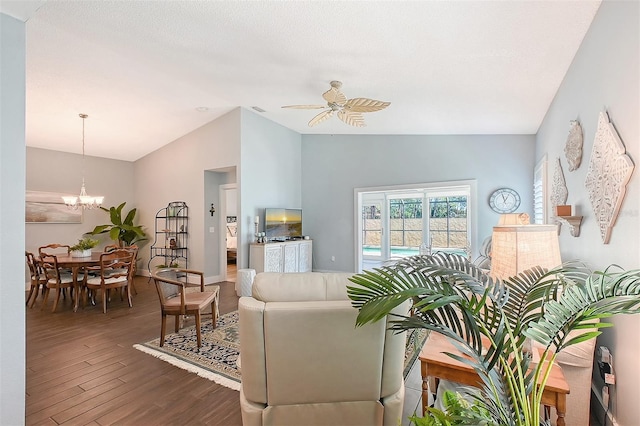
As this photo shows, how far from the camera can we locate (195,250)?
6.54m

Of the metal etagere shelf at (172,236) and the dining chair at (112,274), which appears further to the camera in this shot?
the metal etagere shelf at (172,236)

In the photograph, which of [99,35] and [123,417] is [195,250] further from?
[123,417]

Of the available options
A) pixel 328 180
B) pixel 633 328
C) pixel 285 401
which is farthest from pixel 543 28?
pixel 328 180

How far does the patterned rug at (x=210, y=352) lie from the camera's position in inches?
107

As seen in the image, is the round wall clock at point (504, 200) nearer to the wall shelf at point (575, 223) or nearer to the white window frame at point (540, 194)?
the white window frame at point (540, 194)

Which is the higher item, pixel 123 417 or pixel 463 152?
pixel 463 152

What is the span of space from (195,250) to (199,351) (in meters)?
3.74

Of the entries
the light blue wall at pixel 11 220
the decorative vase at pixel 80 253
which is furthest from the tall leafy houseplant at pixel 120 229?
the light blue wall at pixel 11 220

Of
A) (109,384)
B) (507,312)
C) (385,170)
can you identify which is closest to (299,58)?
(507,312)

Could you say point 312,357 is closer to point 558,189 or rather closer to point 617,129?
point 617,129

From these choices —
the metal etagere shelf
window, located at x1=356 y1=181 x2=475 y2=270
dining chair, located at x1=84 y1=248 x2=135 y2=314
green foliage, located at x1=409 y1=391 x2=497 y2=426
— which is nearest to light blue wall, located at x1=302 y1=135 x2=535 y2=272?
window, located at x1=356 y1=181 x2=475 y2=270

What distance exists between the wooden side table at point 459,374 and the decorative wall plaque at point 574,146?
1.73 m

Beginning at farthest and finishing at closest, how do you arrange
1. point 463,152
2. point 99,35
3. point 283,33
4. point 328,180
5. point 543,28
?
point 328,180 < point 463,152 < point 99,35 < point 283,33 < point 543,28

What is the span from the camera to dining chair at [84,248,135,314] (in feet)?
14.6
